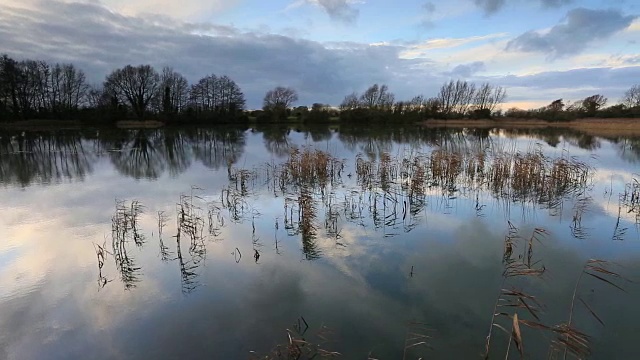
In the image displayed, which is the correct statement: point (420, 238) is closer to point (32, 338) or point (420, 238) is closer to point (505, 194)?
point (505, 194)

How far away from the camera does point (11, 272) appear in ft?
18.2

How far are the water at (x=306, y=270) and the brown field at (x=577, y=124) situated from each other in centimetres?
3192

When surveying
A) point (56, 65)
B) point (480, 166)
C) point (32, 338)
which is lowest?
point (32, 338)

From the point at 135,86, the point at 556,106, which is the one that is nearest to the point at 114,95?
the point at 135,86

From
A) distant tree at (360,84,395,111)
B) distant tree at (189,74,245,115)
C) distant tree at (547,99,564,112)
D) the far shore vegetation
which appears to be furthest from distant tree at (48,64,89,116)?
distant tree at (547,99,564,112)

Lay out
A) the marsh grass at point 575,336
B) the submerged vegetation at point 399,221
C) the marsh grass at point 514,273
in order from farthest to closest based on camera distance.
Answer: the marsh grass at point 514,273
the submerged vegetation at point 399,221
the marsh grass at point 575,336

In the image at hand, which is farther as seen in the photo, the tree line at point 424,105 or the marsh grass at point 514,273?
the tree line at point 424,105

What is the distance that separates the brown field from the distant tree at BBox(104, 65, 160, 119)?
38.9m

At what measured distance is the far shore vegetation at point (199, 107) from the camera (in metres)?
45.9

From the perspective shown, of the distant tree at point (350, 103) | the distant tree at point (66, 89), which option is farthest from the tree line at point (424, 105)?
the distant tree at point (66, 89)

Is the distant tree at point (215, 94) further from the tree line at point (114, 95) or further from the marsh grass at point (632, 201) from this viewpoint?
the marsh grass at point (632, 201)

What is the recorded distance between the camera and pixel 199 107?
58.0 m

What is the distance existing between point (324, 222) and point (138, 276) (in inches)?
141

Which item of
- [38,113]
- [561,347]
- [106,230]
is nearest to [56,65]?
[38,113]
